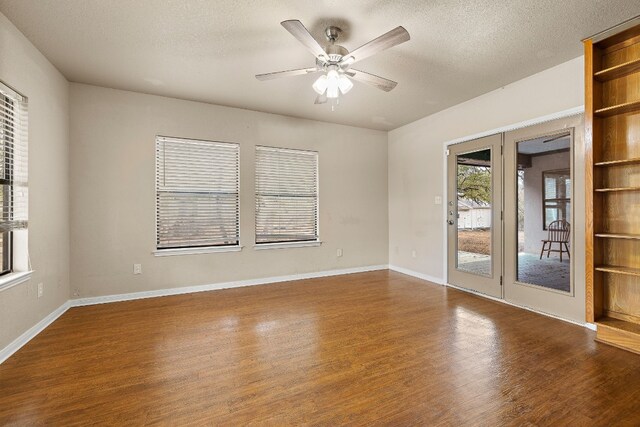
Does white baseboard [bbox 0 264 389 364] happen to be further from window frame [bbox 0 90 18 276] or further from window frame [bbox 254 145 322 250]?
window frame [bbox 0 90 18 276]

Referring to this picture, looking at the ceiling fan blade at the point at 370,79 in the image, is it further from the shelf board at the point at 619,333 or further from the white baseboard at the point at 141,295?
the white baseboard at the point at 141,295

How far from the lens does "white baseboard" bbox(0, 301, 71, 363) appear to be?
91.6 inches

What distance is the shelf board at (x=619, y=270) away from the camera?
2354mm

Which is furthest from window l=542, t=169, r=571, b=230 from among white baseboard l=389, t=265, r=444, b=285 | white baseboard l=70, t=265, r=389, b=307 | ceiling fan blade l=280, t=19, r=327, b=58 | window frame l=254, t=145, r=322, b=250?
window frame l=254, t=145, r=322, b=250

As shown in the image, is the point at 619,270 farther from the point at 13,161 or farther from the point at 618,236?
the point at 13,161

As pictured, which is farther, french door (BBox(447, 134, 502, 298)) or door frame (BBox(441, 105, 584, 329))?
french door (BBox(447, 134, 502, 298))

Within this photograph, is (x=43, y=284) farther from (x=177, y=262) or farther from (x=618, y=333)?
(x=618, y=333)

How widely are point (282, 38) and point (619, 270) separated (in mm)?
3408

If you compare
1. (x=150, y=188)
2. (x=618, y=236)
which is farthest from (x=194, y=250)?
(x=618, y=236)

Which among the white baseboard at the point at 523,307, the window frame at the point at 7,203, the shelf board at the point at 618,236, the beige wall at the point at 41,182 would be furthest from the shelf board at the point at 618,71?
the window frame at the point at 7,203

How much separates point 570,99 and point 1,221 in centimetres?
525

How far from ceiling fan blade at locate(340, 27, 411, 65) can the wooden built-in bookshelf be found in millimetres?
1785

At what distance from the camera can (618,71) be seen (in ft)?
8.25

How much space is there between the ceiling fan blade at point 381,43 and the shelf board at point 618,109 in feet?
5.86
